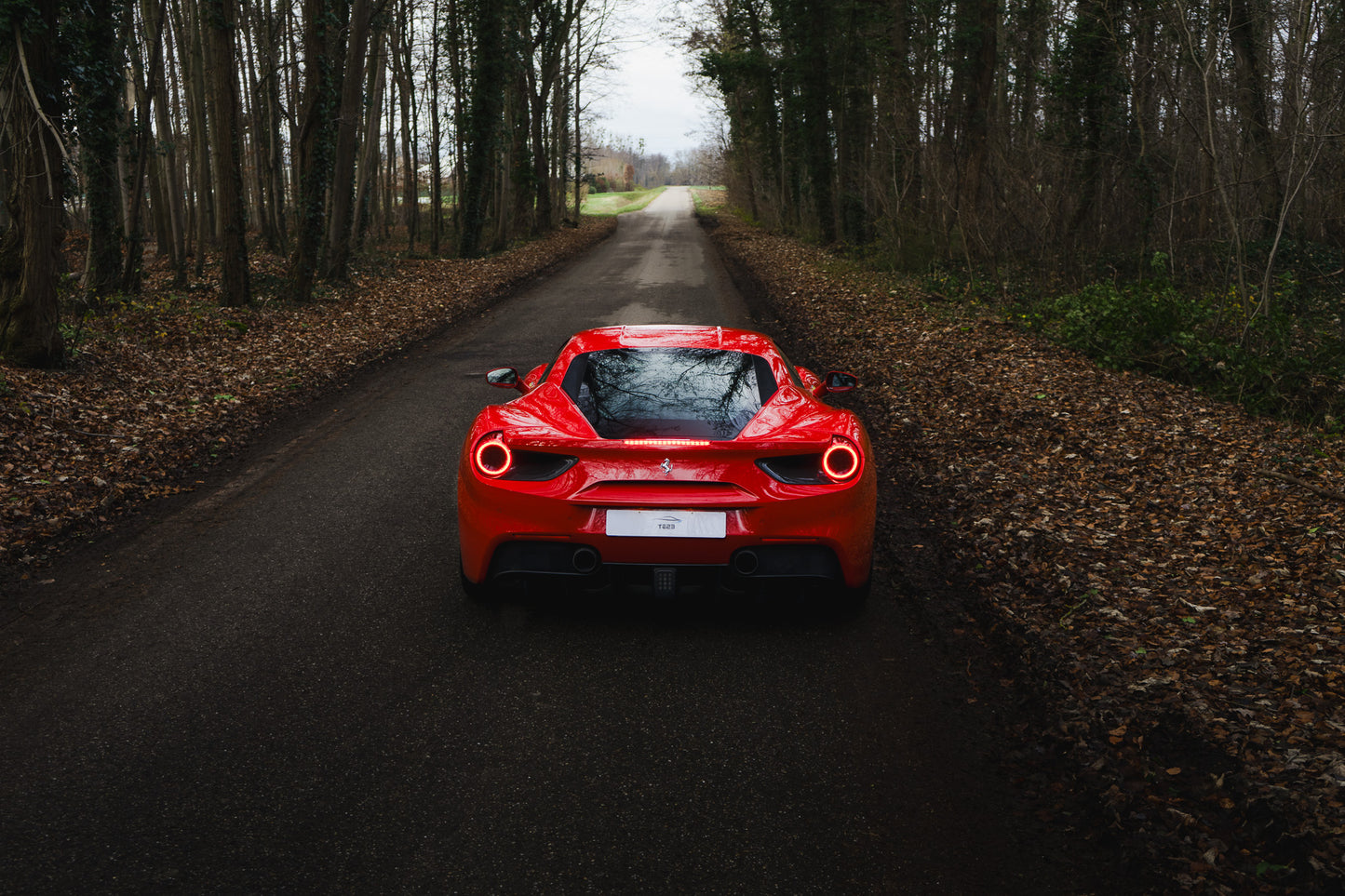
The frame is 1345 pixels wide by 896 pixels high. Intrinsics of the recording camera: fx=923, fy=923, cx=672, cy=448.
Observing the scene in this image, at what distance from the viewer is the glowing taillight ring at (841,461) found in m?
4.18

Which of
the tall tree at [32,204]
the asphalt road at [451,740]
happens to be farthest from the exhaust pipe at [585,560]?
the tall tree at [32,204]

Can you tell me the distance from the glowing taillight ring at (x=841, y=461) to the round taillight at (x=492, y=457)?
1436 millimetres

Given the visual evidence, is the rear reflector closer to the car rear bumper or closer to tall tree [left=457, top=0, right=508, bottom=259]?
the car rear bumper

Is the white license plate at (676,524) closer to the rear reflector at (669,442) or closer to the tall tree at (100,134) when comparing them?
the rear reflector at (669,442)

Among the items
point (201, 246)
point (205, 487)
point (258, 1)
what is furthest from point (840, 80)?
point (205, 487)

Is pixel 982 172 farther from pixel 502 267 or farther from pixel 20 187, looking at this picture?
pixel 20 187

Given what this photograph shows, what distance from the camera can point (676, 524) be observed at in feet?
13.1

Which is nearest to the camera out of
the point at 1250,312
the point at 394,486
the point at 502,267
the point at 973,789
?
the point at 973,789

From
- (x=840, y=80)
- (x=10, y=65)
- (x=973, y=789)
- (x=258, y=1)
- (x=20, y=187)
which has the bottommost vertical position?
(x=973, y=789)

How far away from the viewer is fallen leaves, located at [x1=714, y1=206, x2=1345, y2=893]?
3.01 metres

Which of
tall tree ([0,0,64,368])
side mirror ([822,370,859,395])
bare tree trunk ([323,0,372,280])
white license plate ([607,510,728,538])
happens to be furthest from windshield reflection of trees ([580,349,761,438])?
bare tree trunk ([323,0,372,280])

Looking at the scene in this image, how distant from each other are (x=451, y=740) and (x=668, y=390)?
2.02m

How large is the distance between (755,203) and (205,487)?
43.3 m

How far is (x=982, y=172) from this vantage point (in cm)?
1622
